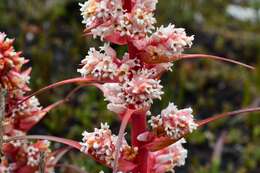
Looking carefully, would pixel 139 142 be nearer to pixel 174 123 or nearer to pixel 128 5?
pixel 174 123

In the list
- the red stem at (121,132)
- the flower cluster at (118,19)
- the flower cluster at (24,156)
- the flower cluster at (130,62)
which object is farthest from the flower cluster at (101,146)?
the flower cluster at (24,156)

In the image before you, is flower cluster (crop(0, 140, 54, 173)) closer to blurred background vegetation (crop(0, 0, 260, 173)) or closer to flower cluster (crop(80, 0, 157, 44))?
flower cluster (crop(80, 0, 157, 44))

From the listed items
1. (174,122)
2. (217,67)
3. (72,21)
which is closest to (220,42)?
(217,67)

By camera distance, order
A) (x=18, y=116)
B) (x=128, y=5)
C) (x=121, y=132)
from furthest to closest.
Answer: (x=18, y=116) → (x=128, y=5) → (x=121, y=132)

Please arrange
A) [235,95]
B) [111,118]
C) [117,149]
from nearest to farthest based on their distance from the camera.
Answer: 1. [117,149]
2. [111,118]
3. [235,95]

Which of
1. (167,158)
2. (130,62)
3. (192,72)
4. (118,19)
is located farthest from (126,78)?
(192,72)

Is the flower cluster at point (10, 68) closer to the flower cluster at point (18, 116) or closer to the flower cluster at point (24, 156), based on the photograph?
the flower cluster at point (18, 116)

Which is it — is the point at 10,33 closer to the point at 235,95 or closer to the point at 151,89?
the point at 235,95
